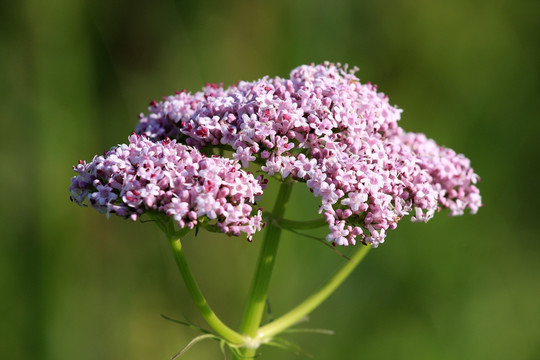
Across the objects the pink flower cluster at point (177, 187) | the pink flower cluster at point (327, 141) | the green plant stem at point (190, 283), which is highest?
the pink flower cluster at point (327, 141)

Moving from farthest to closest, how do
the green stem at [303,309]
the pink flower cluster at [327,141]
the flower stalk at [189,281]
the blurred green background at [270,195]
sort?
the blurred green background at [270,195], the green stem at [303,309], the flower stalk at [189,281], the pink flower cluster at [327,141]

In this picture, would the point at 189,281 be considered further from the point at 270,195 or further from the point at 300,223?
the point at 270,195

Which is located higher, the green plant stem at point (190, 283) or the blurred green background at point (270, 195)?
the blurred green background at point (270, 195)

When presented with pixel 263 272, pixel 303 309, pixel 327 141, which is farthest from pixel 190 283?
pixel 327 141

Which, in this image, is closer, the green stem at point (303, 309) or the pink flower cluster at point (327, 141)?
the pink flower cluster at point (327, 141)

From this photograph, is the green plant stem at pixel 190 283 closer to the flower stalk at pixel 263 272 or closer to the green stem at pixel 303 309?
the flower stalk at pixel 263 272

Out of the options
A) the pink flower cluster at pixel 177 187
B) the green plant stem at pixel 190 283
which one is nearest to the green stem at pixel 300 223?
the pink flower cluster at pixel 177 187

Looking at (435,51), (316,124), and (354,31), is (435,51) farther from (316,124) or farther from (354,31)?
(316,124)
